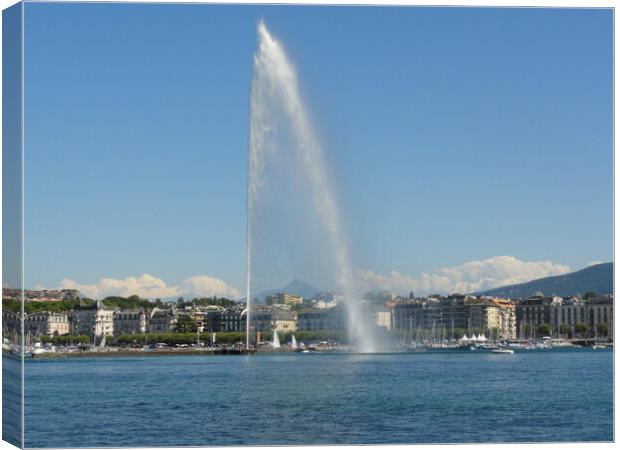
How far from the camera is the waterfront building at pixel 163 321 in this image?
107 meters

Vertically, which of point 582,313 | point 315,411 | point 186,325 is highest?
point 582,313

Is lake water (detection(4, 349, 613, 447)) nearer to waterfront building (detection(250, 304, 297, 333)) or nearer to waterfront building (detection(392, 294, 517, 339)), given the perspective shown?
waterfront building (detection(250, 304, 297, 333))

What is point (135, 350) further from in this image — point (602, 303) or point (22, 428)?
point (22, 428)

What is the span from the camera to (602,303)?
357 feet

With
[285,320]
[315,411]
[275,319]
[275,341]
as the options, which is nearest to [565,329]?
[275,319]

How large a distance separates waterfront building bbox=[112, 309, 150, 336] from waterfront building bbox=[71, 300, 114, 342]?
0.53 meters

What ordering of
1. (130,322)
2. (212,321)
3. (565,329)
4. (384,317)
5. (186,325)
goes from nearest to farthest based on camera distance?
(384,317) < (212,321) < (130,322) < (186,325) < (565,329)

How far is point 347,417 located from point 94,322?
251ft

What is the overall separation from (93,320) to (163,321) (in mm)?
12042

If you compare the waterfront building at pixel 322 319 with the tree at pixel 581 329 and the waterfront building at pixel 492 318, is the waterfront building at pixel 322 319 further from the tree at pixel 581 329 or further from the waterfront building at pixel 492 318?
the tree at pixel 581 329

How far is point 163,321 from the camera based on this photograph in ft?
359

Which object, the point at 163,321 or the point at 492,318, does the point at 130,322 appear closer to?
the point at 163,321

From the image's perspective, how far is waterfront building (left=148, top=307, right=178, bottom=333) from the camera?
4230 inches

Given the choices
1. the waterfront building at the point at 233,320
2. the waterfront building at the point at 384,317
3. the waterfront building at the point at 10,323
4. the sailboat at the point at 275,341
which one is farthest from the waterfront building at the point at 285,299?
the waterfront building at the point at 10,323
